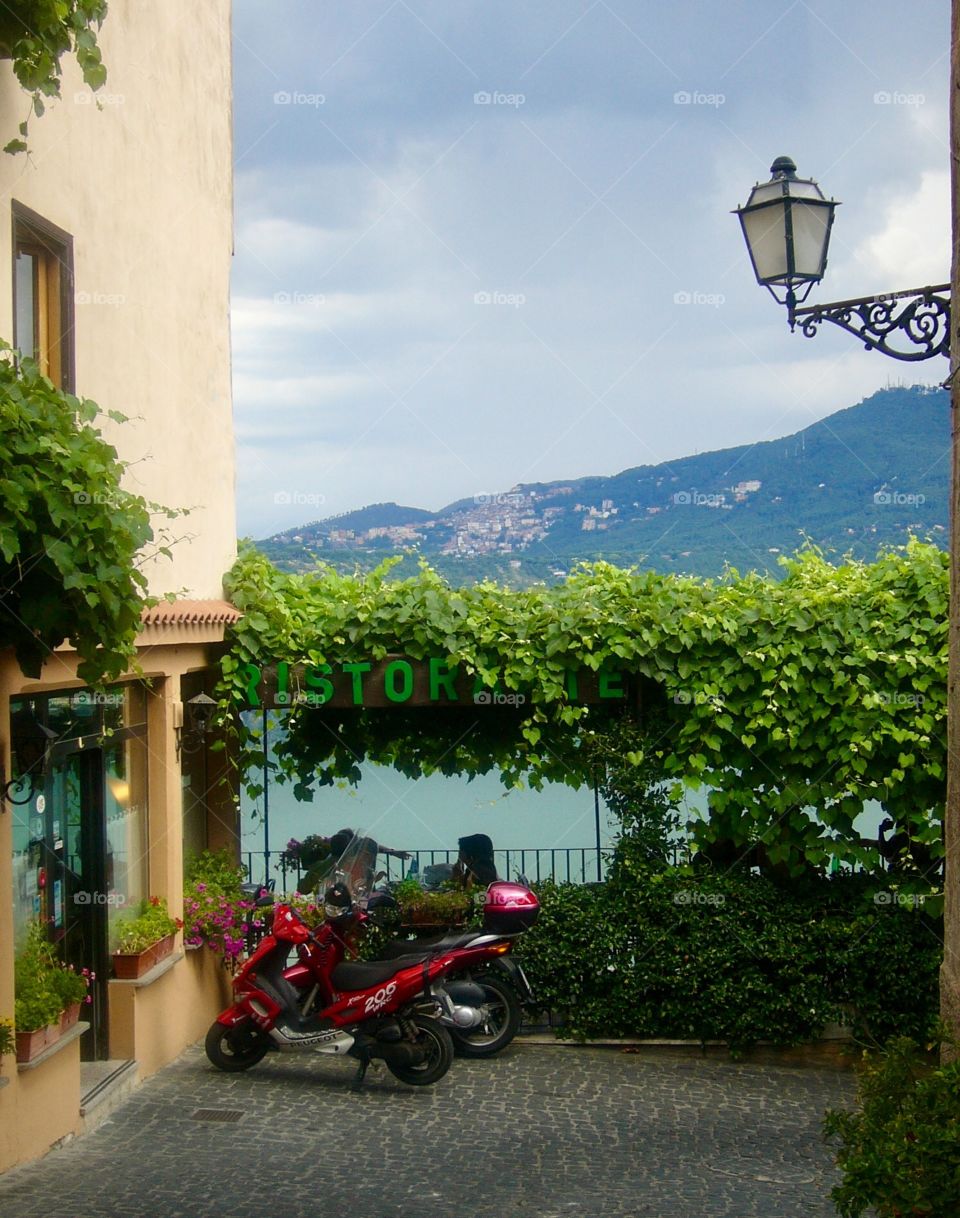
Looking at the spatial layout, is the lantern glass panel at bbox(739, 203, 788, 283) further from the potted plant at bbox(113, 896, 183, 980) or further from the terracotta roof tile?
the potted plant at bbox(113, 896, 183, 980)

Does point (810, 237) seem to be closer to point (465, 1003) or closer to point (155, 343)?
point (155, 343)

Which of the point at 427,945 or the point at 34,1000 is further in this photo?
the point at 427,945

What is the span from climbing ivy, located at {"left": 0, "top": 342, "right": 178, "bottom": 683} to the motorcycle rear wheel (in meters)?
3.95

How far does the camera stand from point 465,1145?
7.69 m

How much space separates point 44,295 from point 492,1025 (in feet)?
19.7

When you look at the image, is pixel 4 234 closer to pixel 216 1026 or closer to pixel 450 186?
pixel 216 1026

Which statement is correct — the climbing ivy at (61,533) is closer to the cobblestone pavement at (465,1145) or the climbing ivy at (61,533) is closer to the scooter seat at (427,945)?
the cobblestone pavement at (465,1145)

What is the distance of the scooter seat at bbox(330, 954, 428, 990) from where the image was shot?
8.98 meters

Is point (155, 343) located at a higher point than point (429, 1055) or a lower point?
higher

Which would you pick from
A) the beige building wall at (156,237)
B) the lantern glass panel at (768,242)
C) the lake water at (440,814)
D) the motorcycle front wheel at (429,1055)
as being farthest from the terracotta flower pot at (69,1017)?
the lantern glass panel at (768,242)

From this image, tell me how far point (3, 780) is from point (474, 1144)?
11.2ft

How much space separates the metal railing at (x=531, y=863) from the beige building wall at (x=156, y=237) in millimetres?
2715

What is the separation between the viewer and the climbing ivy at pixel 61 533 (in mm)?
5750

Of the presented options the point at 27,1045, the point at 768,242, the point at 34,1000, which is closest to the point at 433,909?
the point at 34,1000
